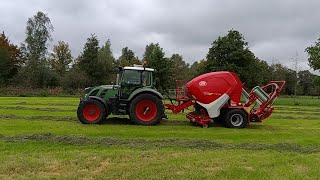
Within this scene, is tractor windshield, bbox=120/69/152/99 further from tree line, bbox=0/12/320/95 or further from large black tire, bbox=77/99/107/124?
tree line, bbox=0/12/320/95

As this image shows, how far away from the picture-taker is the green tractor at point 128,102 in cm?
1456

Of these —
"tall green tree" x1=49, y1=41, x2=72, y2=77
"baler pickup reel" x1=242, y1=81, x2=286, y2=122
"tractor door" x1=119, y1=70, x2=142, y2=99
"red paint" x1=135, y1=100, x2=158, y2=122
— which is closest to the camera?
"red paint" x1=135, y1=100, x2=158, y2=122

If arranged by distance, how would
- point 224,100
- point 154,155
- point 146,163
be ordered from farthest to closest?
point 224,100
point 154,155
point 146,163

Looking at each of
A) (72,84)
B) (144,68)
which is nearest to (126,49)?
(72,84)

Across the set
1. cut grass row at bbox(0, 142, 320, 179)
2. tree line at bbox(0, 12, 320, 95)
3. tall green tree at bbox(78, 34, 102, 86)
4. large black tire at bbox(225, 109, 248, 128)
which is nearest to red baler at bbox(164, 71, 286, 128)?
large black tire at bbox(225, 109, 248, 128)

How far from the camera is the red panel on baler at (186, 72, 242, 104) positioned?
14.5 meters

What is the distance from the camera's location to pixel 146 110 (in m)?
14.7

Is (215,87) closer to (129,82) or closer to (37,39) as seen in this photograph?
(129,82)

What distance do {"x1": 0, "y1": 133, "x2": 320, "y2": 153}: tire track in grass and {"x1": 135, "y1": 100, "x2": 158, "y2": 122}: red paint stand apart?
163 inches

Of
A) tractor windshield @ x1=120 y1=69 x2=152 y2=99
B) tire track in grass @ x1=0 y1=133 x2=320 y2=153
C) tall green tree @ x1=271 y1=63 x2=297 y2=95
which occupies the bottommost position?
tire track in grass @ x1=0 y1=133 x2=320 y2=153

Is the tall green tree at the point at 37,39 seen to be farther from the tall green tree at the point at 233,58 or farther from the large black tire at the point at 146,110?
the large black tire at the point at 146,110

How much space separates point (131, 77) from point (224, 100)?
3658mm

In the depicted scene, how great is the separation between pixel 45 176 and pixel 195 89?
8.83m

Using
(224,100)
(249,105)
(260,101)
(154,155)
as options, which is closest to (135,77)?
(224,100)
